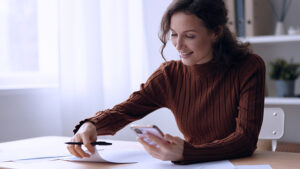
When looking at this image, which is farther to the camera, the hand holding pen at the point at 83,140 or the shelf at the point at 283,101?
the shelf at the point at 283,101

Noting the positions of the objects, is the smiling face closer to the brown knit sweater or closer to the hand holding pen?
the brown knit sweater

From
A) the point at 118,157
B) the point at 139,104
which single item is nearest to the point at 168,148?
the point at 118,157

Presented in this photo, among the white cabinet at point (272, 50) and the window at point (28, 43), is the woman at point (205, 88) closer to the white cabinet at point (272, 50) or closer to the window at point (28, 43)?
the white cabinet at point (272, 50)

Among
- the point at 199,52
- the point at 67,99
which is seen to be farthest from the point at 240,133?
the point at 67,99

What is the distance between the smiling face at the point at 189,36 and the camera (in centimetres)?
143

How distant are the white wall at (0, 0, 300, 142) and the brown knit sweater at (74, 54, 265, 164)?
0.88 metres

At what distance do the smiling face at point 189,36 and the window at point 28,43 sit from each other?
1161mm

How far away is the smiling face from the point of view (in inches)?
56.3

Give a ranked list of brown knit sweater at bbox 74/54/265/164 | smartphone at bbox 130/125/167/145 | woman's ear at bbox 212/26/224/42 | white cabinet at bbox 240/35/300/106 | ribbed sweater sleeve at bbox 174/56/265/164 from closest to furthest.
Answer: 1. smartphone at bbox 130/125/167/145
2. ribbed sweater sleeve at bbox 174/56/265/164
3. brown knit sweater at bbox 74/54/265/164
4. woman's ear at bbox 212/26/224/42
5. white cabinet at bbox 240/35/300/106

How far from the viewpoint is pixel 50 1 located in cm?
257

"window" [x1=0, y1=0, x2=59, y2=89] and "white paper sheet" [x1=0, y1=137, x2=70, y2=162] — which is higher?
"window" [x1=0, y1=0, x2=59, y2=89]

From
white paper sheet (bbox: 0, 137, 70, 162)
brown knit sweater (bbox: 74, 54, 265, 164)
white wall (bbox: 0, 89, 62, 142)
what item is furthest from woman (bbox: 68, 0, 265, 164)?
white wall (bbox: 0, 89, 62, 142)

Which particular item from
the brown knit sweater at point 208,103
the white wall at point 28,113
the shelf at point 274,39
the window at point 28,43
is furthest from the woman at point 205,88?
the window at point 28,43

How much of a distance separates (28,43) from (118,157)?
1.42 m
